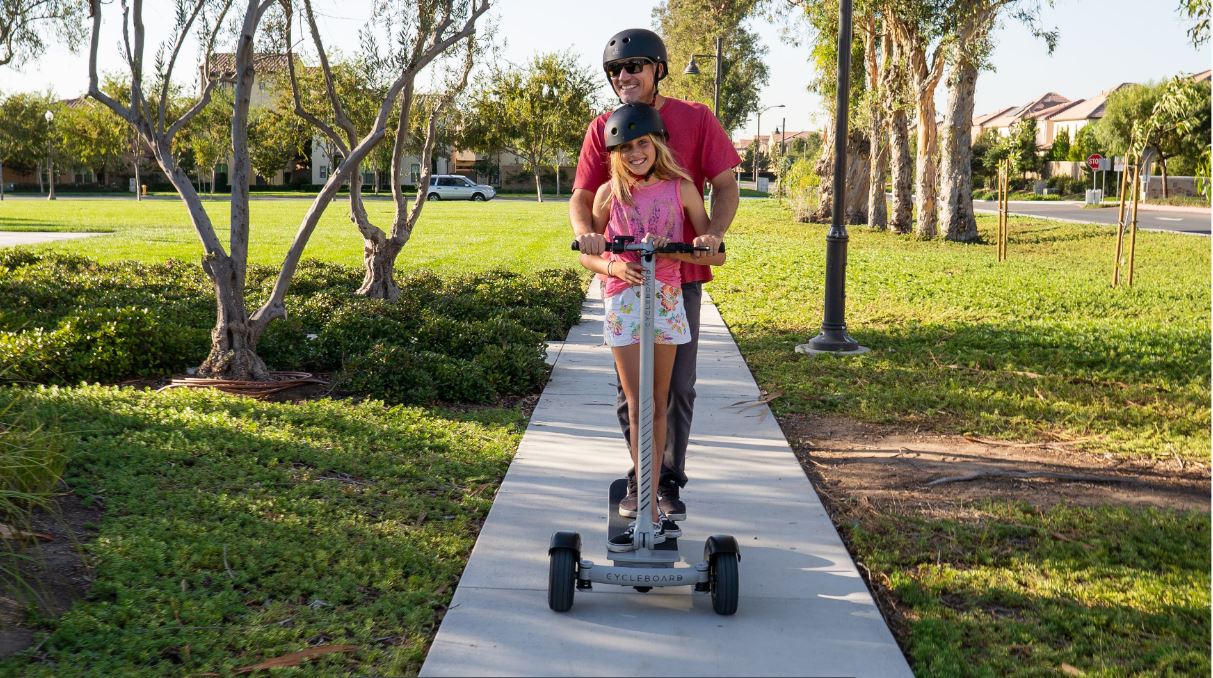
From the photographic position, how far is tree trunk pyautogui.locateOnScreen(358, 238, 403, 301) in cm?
1100

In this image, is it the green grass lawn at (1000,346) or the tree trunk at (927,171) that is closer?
the green grass lawn at (1000,346)

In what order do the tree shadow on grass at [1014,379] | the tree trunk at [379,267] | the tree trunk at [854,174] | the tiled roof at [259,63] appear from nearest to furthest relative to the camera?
the tree shadow on grass at [1014,379]
the tiled roof at [259,63]
the tree trunk at [379,267]
the tree trunk at [854,174]

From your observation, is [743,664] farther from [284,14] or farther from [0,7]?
[0,7]

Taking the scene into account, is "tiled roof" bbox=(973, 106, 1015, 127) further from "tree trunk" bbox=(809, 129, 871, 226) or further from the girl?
the girl

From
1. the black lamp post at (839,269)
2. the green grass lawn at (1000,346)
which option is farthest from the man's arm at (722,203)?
the black lamp post at (839,269)

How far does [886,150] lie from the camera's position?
2702 centimetres

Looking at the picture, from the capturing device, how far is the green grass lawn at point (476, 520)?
355cm

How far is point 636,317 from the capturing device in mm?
4098

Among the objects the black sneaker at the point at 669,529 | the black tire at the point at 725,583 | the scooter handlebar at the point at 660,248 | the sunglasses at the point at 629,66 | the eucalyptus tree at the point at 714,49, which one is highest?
the eucalyptus tree at the point at 714,49

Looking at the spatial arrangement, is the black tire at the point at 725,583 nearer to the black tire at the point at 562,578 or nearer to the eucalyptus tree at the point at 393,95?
the black tire at the point at 562,578

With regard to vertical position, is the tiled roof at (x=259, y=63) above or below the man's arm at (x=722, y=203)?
above

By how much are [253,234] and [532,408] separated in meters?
17.7

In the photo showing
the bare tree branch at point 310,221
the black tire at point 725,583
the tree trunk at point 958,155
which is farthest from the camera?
the tree trunk at point 958,155

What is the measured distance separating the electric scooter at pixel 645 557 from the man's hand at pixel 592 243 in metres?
0.03
